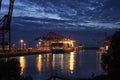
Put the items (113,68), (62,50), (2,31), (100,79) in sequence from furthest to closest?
1. (62,50)
2. (2,31)
3. (100,79)
4. (113,68)

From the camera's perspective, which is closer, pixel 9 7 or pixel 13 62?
pixel 13 62

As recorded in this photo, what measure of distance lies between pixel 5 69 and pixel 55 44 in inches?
6883

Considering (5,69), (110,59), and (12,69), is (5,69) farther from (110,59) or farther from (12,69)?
(110,59)

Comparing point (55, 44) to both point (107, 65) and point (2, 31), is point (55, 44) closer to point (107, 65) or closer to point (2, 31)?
point (2, 31)

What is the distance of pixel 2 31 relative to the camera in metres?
103

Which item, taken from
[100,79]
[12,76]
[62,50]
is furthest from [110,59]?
[62,50]

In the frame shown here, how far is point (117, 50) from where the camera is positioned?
20.0 metres

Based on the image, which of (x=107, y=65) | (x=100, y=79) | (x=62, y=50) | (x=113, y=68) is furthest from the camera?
(x=62, y=50)

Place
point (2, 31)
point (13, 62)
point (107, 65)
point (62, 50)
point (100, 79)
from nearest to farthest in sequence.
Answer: point (107, 65)
point (13, 62)
point (100, 79)
point (2, 31)
point (62, 50)

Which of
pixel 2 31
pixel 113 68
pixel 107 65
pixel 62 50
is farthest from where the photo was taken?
pixel 62 50

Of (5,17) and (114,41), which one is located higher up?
(5,17)

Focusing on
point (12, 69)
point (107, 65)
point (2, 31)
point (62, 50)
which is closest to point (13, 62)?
point (12, 69)

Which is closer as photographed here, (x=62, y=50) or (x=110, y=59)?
(x=110, y=59)

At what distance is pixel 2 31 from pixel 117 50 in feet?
281
